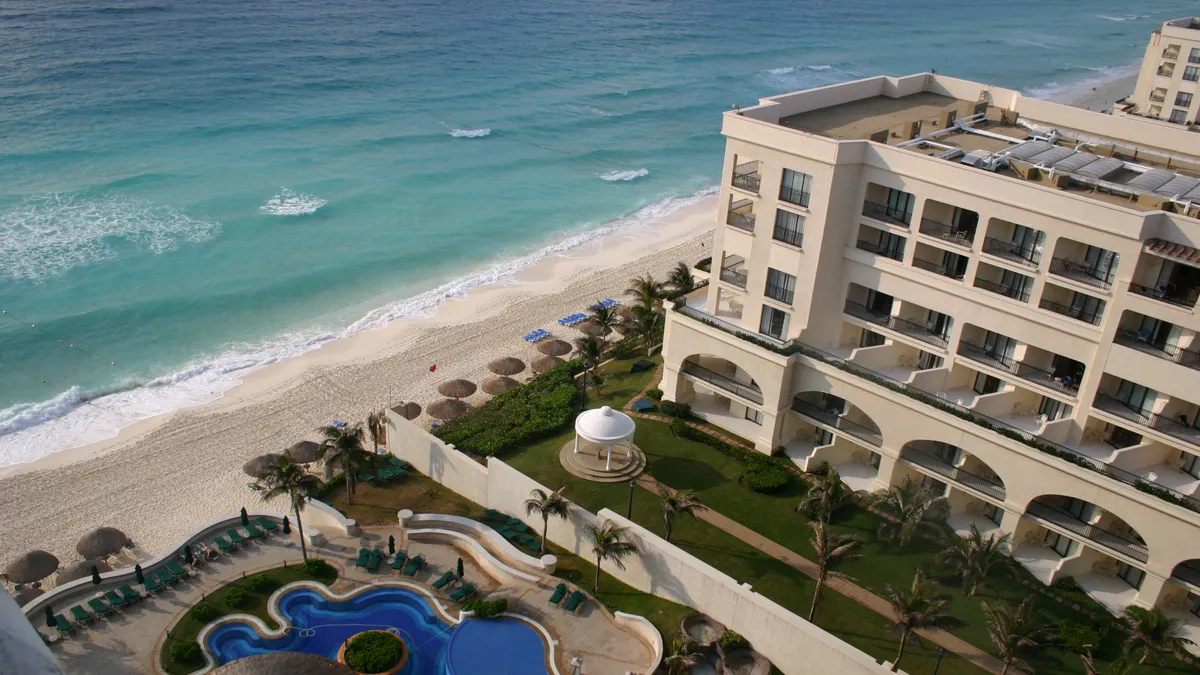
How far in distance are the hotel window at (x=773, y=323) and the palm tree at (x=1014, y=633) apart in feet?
51.4

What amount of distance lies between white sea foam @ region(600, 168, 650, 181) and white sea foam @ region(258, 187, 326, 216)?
31.0m

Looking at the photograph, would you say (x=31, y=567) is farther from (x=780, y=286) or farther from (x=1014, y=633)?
(x=1014, y=633)

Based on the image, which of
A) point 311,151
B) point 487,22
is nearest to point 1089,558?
point 311,151

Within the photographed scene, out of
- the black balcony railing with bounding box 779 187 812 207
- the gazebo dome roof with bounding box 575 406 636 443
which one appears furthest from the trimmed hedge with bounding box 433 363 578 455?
the black balcony railing with bounding box 779 187 812 207

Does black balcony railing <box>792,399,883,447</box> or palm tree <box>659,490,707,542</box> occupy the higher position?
black balcony railing <box>792,399,883,447</box>

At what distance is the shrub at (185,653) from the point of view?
3325cm

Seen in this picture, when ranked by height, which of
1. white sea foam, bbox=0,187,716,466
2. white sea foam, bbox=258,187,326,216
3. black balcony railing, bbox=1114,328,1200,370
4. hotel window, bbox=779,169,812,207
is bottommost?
white sea foam, bbox=0,187,716,466

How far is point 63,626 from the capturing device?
34.5 metres

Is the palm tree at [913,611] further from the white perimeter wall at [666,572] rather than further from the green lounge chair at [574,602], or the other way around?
the green lounge chair at [574,602]

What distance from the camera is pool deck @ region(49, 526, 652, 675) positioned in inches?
1330

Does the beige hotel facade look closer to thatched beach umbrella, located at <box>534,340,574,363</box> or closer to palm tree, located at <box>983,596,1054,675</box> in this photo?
palm tree, located at <box>983,596,1054,675</box>

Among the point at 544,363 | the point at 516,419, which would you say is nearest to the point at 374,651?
the point at 516,419

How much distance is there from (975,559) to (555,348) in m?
29.2

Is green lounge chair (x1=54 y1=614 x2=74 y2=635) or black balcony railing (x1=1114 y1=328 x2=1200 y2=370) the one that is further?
black balcony railing (x1=1114 y1=328 x2=1200 y2=370)
